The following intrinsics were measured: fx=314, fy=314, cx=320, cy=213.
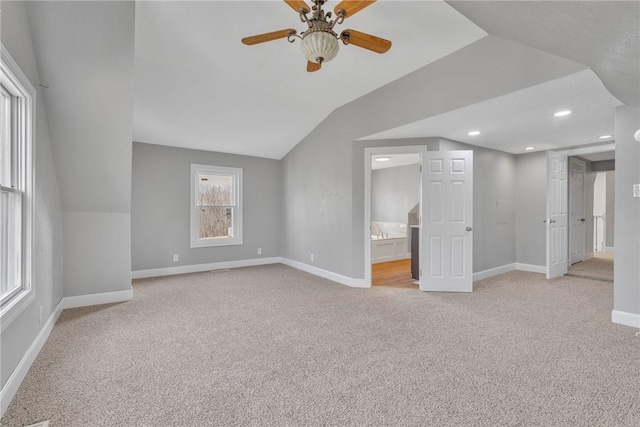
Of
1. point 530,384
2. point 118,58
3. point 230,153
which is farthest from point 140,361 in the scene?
point 230,153

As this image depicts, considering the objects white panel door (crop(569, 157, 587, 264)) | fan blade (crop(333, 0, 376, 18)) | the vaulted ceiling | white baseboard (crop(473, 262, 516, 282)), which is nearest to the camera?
the vaulted ceiling

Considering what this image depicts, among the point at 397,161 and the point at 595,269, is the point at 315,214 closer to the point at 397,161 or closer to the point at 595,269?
the point at 397,161

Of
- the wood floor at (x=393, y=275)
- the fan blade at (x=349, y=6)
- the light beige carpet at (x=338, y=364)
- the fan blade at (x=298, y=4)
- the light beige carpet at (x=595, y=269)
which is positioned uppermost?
the fan blade at (x=298, y=4)

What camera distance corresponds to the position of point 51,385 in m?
2.06

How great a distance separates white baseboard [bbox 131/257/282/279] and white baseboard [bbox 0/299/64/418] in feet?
7.69

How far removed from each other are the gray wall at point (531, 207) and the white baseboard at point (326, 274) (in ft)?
10.7

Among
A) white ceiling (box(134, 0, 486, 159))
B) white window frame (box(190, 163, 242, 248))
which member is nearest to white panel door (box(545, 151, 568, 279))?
white ceiling (box(134, 0, 486, 159))

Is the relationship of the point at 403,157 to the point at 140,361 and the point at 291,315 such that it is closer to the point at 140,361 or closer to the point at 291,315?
the point at 291,315

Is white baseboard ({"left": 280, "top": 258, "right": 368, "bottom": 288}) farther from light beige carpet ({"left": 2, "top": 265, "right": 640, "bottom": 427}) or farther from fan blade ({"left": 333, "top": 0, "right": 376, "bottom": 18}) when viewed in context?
fan blade ({"left": 333, "top": 0, "right": 376, "bottom": 18})

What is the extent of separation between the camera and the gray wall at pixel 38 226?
1.99 m

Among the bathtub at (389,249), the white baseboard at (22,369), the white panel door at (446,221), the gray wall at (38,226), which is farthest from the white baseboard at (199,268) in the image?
the white panel door at (446,221)

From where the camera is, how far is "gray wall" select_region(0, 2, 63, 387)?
199cm

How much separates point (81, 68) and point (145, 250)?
3447 mm

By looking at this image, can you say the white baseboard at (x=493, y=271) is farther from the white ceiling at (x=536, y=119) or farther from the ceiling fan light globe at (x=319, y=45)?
the ceiling fan light globe at (x=319, y=45)
